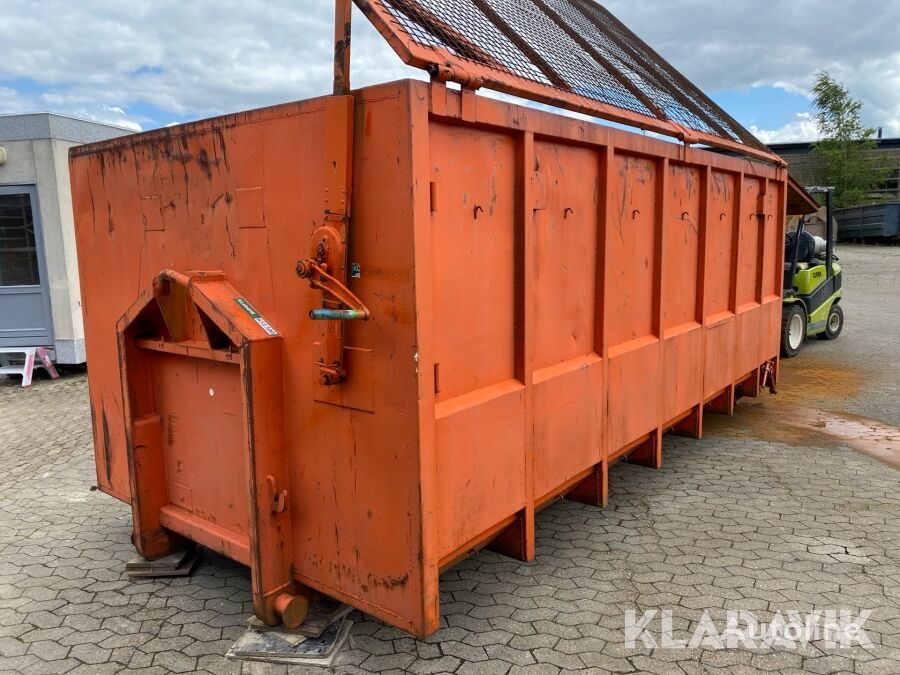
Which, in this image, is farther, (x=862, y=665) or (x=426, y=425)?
(x=862, y=665)

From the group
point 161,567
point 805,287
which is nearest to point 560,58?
point 161,567

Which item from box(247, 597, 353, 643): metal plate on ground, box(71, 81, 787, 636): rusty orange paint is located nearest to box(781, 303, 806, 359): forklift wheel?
box(71, 81, 787, 636): rusty orange paint

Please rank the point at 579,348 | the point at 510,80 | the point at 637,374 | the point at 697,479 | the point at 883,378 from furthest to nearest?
the point at 883,378, the point at 697,479, the point at 637,374, the point at 579,348, the point at 510,80

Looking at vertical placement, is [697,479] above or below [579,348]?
below

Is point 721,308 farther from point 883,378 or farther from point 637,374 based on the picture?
point 883,378

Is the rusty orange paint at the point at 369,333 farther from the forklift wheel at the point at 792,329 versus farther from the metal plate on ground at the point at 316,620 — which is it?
the forklift wheel at the point at 792,329

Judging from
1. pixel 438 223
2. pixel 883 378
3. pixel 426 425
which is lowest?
pixel 883 378

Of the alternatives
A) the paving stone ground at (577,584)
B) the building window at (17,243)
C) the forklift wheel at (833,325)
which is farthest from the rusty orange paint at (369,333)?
the forklift wheel at (833,325)

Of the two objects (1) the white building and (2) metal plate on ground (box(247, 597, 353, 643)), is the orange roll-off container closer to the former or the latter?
(2) metal plate on ground (box(247, 597, 353, 643))

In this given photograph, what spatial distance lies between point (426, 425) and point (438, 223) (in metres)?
0.80

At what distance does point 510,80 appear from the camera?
2932mm

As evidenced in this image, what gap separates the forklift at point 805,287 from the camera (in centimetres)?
980

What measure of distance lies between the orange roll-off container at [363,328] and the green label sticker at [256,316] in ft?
0.06

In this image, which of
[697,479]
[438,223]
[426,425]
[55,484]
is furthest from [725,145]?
[55,484]
